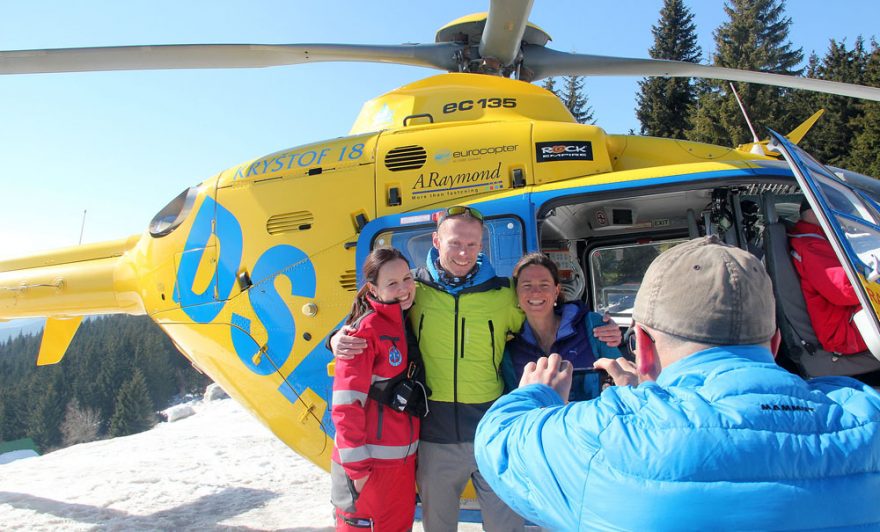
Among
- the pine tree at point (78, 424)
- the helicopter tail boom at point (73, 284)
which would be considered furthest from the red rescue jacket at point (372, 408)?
the pine tree at point (78, 424)

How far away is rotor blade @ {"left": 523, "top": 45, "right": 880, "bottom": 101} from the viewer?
442cm

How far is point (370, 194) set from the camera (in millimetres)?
3736

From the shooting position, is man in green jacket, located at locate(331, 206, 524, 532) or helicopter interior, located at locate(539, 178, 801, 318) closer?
man in green jacket, located at locate(331, 206, 524, 532)

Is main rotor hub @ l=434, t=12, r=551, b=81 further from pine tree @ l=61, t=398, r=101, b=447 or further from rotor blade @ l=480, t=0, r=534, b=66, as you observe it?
pine tree @ l=61, t=398, r=101, b=447

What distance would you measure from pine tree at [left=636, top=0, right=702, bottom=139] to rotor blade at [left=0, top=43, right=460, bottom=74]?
31.3 metres

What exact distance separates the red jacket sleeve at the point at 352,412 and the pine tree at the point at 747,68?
1147 inches

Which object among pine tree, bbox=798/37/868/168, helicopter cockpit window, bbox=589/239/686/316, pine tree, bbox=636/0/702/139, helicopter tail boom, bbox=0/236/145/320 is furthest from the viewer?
pine tree, bbox=636/0/702/139

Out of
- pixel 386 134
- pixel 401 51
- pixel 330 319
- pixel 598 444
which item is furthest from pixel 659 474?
pixel 401 51

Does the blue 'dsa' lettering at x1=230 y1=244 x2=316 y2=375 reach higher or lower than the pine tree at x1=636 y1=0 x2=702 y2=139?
lower

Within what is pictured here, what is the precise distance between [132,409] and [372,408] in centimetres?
4516

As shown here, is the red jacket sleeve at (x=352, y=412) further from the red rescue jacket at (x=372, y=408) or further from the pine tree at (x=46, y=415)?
the pine tree at (x=46, y=415)

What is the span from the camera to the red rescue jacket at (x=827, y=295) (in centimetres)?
293

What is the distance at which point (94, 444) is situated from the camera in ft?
24.6

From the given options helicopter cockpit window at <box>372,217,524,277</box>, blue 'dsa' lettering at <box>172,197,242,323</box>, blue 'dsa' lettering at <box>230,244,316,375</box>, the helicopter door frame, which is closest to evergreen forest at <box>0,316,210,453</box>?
blue 'dsa' lettering at <box>172,197,242,323</box>
